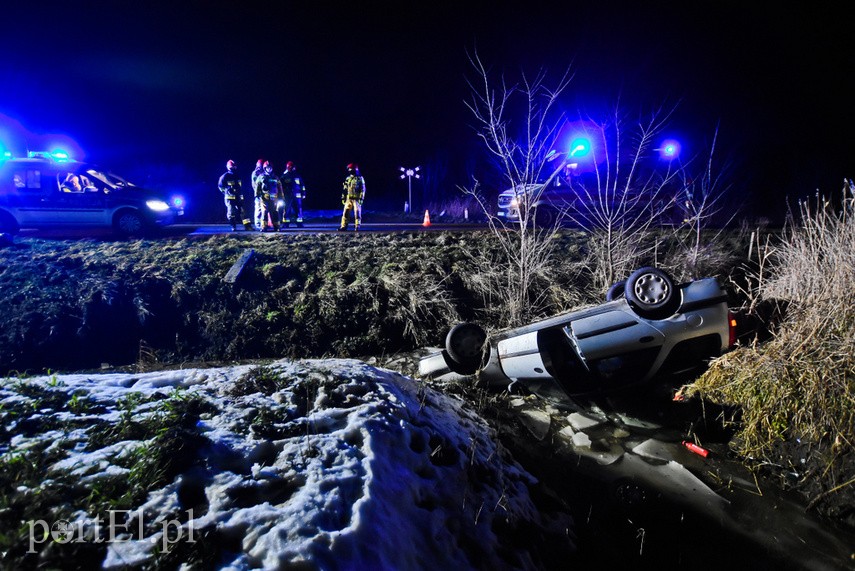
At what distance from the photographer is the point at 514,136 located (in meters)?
7.18

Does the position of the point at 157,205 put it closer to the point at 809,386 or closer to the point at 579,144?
the point at 579,144

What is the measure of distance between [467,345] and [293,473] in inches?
131

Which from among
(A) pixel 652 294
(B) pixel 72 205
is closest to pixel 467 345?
(A) pixel 652 294

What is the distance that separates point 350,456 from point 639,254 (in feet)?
21.2

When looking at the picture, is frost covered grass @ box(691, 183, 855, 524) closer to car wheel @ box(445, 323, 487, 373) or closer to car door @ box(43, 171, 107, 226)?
car wheel @ box(445, 323, 487, 373)

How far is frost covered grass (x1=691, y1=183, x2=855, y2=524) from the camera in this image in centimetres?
339

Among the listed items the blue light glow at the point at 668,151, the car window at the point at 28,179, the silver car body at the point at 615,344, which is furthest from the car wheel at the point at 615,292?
the car window at the point at 28,179

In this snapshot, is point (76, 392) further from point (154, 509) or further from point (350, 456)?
point (350, 456)

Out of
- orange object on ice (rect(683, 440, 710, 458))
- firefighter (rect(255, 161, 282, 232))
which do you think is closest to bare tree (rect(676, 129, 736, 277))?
orange object on ice (rect(683, 440, 710, 458))

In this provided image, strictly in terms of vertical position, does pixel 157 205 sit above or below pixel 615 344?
above

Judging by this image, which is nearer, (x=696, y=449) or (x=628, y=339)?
(x=696, y=449)

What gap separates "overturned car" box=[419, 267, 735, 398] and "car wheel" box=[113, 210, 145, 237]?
32.1 feet

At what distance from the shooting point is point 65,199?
1008cm

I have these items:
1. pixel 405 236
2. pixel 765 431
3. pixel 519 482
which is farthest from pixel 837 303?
pixel 405 236
